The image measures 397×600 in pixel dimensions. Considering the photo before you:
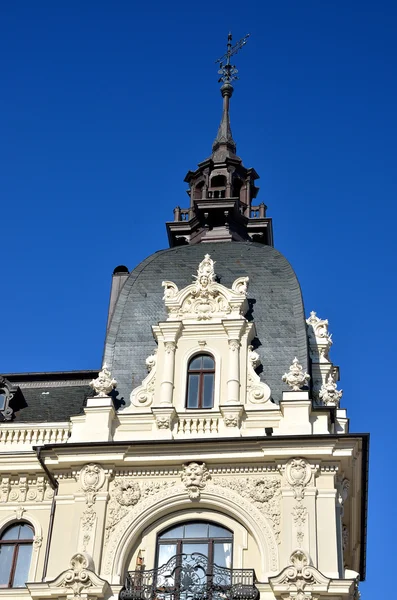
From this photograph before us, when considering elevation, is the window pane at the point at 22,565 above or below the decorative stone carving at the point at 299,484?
below

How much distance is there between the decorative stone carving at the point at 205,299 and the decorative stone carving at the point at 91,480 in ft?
14.1

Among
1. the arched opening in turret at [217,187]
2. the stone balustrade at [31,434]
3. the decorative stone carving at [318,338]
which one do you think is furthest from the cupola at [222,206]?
the stone balustrade at [31,434]

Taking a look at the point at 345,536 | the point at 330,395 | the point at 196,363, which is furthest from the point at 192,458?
the point at 345,536

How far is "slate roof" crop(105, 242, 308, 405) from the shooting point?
2959 cm

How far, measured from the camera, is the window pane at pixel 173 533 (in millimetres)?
26875

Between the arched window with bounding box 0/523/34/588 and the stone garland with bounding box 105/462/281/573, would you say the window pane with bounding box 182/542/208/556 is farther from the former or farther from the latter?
the arched window with bounding box 0/523/34/588

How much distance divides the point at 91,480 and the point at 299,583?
5.28 meters

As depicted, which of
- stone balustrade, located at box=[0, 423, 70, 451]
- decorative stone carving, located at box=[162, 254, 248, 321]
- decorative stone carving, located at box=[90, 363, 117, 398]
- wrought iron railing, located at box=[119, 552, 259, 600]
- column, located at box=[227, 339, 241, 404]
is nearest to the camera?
wrought iron railing, located at box=[119, 552, 259, 600]

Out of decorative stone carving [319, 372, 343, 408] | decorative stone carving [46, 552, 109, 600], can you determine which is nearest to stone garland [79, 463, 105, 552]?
decorative stone carving [46, 552, 109, 600]

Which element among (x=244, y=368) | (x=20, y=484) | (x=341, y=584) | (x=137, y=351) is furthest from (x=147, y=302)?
(x=341, y=584)

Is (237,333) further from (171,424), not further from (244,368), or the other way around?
(171,424)

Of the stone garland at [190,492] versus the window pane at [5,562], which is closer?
the stone garland at [190,492]

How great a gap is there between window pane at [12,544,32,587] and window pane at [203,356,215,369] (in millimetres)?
5739

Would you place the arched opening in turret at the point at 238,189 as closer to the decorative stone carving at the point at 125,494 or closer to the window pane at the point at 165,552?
the decorative stone carving at the point at 125,494
